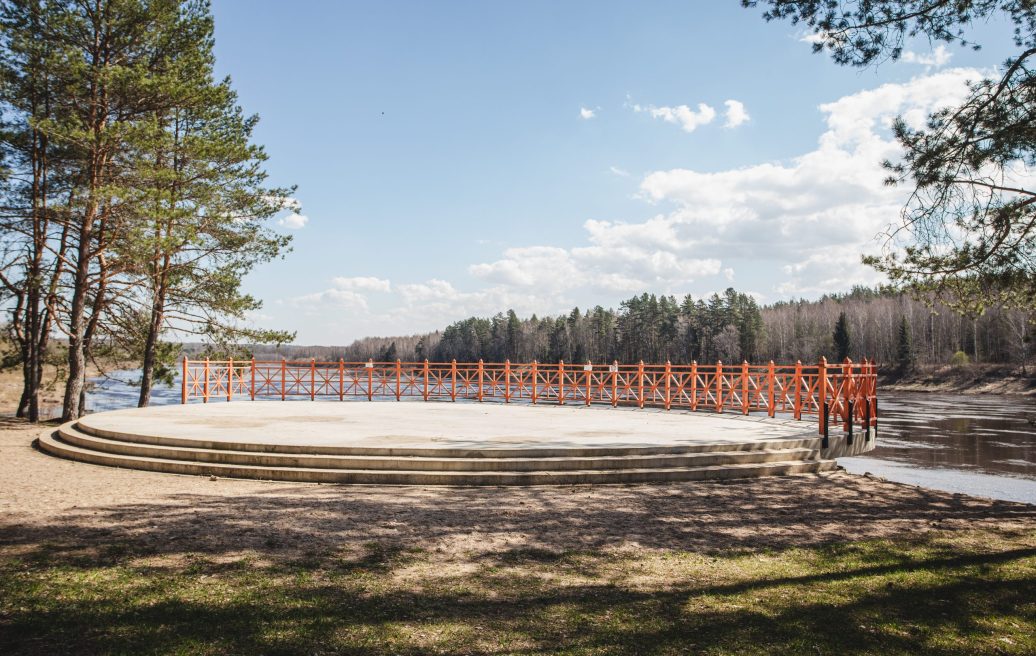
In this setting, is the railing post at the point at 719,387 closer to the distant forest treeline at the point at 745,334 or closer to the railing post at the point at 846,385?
the railing post at the point at 846,385

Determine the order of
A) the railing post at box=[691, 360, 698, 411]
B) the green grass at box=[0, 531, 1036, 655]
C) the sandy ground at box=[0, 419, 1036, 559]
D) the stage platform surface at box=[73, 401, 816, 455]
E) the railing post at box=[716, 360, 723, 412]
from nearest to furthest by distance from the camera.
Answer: the green grass at box=[0, 531, 1036, 655] → the sandy ground at box=[0, 419, 1036, 559] → the stage platform surface at box=[73, 401, 816, 455] → the railing post at box=[716, 360, 723, 412] → the railing post at box=[691, 360, 698, 411]

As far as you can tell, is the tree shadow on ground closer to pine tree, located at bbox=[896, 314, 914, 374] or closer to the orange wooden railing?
the orange wooden railing

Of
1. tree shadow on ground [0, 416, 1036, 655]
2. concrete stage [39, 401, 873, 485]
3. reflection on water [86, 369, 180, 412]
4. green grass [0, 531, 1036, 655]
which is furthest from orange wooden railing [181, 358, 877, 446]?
green grass [0, 531, 1036, 655]

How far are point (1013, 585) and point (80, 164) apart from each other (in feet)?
67.4

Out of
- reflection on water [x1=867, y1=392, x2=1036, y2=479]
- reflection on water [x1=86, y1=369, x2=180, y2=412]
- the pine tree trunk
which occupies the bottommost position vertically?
reflection on water [x1=867, y1=392, x2=1036, y2=479]

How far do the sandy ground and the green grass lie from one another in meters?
0.37

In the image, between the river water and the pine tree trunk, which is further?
the pine tree trunk

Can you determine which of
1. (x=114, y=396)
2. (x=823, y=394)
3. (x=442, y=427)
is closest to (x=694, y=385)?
(x=823, y=394)

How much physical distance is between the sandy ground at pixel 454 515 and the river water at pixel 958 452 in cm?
569

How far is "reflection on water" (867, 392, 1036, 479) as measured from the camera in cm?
1719

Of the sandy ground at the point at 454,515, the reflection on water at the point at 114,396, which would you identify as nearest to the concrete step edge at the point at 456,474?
the sandy ground at the point at 454,515

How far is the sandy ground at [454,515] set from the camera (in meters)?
6.03

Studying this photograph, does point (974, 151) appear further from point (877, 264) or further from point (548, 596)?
point (548, 596)

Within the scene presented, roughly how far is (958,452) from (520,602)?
65.8 ft
